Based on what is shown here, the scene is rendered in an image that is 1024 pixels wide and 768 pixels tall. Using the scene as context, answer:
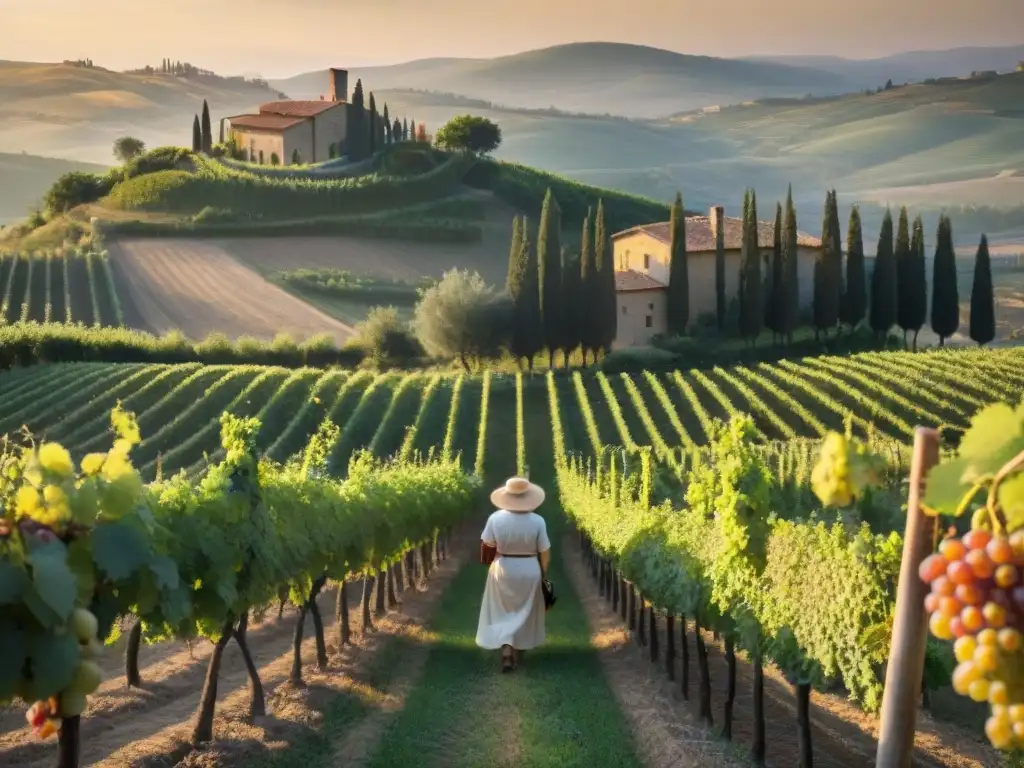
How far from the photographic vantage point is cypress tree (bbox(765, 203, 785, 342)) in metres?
42.9

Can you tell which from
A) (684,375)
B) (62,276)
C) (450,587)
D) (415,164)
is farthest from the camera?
(415,164)

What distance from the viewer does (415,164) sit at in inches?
2896

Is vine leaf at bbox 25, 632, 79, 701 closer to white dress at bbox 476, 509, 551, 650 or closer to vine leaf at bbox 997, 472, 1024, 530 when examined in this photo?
vine leaf at bbox 997, 472, 1024, 530

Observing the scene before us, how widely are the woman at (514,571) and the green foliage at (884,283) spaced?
36167 mm

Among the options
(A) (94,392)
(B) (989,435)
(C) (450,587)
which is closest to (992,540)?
(B) (989,435)

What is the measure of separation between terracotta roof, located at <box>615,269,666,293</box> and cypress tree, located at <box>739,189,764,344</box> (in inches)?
192

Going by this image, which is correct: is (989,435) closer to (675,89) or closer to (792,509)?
(792,509)

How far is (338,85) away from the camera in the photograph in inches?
3081

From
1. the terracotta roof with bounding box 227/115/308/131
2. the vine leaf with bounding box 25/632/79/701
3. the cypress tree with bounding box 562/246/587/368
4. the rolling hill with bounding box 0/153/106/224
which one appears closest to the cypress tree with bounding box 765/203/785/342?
the cypress tree with bounding box 562/246/587/368

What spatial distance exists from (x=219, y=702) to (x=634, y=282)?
40.9 meters

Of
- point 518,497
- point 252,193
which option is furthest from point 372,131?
point 518,497

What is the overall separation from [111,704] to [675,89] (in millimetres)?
108970

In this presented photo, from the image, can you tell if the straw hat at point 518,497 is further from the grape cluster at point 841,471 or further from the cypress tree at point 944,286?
the cypress tree at point 944,286

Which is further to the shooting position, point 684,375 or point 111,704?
point 684,375
